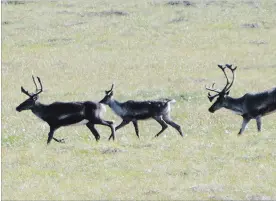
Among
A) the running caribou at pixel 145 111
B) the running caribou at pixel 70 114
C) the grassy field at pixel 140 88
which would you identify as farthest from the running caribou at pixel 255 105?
the running caribou at pixel 70 114

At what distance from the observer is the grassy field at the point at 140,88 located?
17.9 metres

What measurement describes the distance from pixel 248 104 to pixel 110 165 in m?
6.26

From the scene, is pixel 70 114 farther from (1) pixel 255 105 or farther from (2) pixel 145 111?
(1) pixel 255 105

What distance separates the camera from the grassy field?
17938 millimetres

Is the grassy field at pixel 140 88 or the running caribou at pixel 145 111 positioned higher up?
the running caribou at pixel 145 111

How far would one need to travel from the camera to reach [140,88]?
1473 inches

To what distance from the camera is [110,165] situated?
64.0ft

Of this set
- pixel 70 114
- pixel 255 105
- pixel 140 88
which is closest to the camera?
pixel 70 114

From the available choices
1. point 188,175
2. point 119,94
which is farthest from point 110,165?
point 119,94

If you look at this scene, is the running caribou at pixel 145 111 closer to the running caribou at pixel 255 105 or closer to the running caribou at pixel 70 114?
the running caribou at pixel 70 114

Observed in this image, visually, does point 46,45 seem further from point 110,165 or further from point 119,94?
point 110,165

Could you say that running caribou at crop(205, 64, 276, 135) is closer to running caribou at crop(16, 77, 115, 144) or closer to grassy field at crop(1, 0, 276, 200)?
grassy field at crop(1, 0, 276, 200)

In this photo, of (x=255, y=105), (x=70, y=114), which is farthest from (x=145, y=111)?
(x=255, y=105)

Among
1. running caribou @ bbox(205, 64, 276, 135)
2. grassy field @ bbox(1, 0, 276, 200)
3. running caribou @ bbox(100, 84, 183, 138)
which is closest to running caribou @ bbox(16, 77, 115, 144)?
grassy field @ bbox(1, 0, 276, 200)
